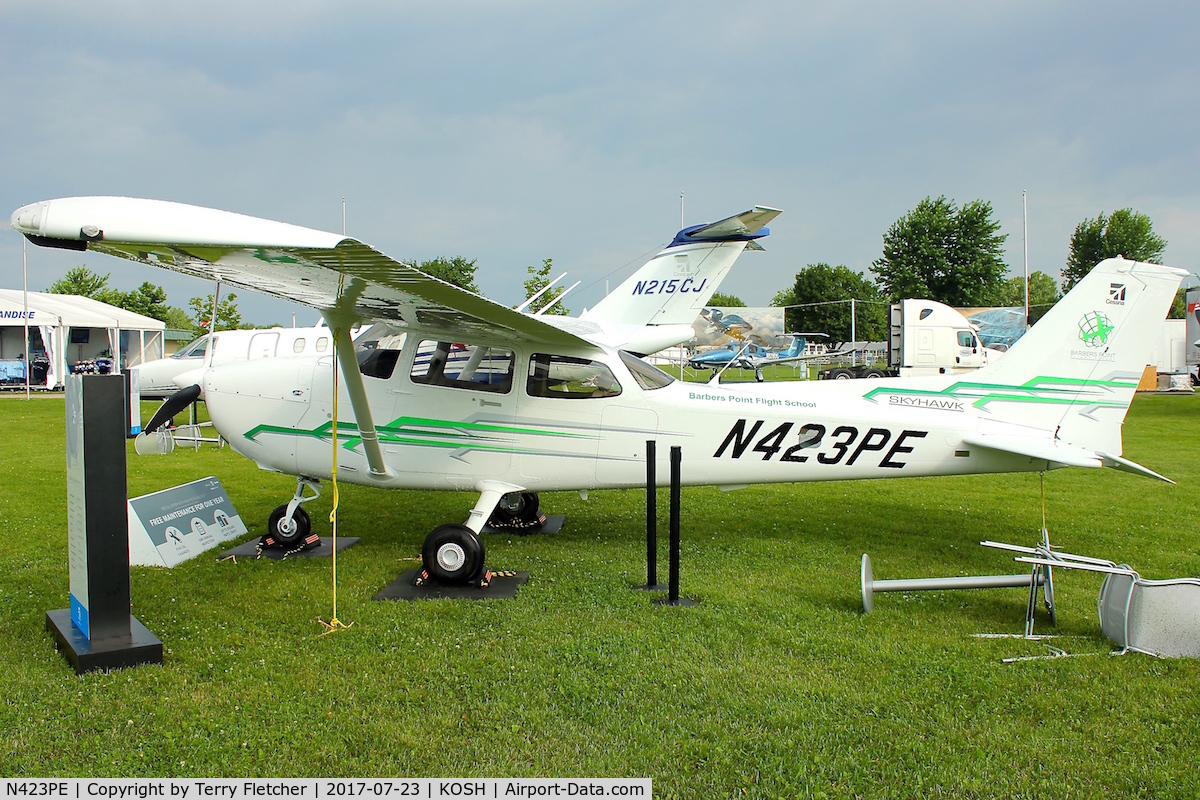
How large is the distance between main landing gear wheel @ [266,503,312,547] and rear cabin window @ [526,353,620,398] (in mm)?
2546

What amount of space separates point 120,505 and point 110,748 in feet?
4.48

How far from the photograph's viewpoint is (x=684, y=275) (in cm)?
1622

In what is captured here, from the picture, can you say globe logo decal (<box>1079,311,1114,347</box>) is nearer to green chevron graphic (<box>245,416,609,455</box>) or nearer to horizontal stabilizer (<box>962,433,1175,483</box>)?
horizontal stabilizer (<box>962,433,1175,483</box>)

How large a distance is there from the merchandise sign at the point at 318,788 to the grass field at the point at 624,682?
0.07 metres

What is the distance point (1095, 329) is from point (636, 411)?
412 centimetres

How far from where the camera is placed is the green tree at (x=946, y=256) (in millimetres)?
55125

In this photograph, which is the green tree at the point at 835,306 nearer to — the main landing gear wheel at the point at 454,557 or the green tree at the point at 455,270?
the green tree at the point at 455,270

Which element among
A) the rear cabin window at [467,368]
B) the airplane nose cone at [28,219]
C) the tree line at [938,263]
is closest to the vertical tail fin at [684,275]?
the rear cabin window at [467,368]

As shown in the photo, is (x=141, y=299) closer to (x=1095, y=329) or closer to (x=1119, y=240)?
(x=1095, y=329)

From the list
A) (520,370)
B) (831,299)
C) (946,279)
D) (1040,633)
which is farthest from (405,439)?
(831,299)

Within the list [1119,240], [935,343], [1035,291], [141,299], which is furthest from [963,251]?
[141,299]

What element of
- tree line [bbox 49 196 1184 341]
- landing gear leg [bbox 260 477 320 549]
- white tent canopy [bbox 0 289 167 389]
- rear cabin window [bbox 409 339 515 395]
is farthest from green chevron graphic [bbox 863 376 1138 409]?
tree line [bbox 49 196 1184 341]

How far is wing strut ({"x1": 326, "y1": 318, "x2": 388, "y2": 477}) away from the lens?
17.6 ft

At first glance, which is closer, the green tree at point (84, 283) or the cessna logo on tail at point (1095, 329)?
the cessna logo on tail at point (1095, 329)
